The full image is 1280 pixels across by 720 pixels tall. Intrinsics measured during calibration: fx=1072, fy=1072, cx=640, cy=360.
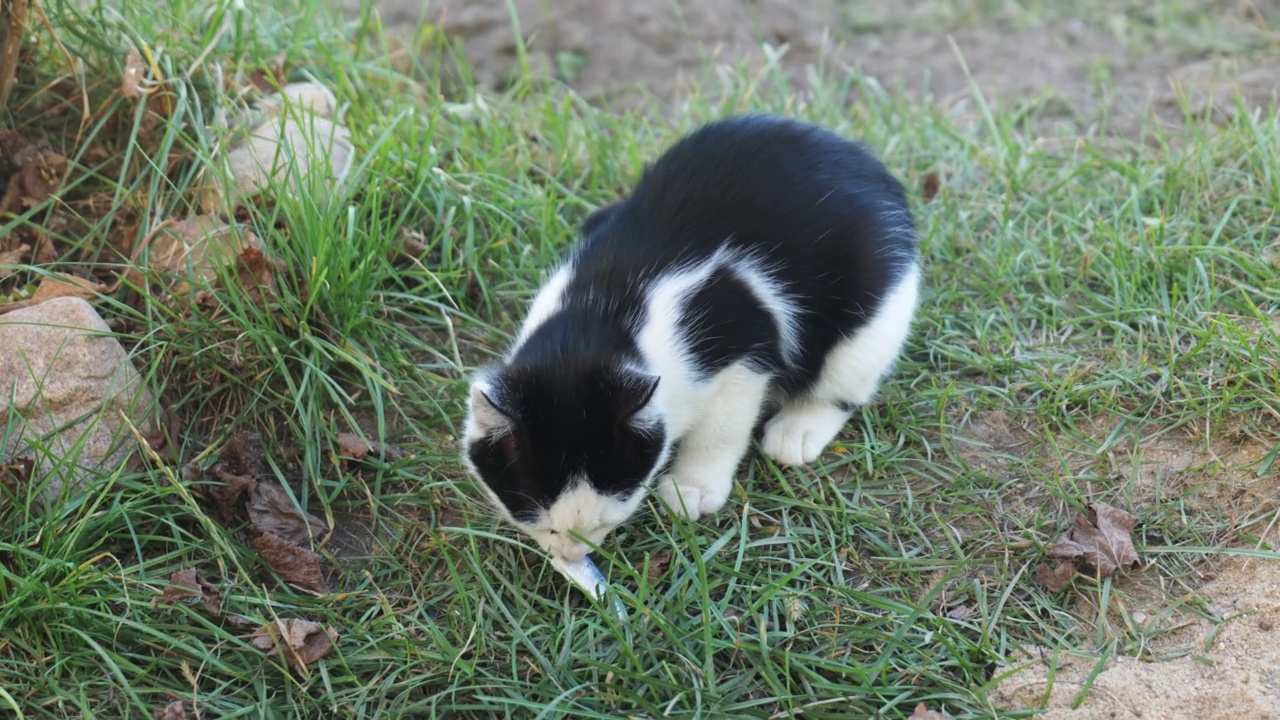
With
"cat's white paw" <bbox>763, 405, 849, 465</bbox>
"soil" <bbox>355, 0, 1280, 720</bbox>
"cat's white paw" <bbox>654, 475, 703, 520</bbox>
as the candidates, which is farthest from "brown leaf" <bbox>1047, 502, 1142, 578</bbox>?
"cat's white paw" <bbox>654, 475, 703, 520</bbox>

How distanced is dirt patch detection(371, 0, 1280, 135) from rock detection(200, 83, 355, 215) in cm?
148

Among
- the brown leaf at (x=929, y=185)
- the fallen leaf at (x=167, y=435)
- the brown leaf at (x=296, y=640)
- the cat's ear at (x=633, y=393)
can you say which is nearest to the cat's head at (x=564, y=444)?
the cat's ear at (x=633, y=393)

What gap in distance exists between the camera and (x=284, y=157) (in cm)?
355

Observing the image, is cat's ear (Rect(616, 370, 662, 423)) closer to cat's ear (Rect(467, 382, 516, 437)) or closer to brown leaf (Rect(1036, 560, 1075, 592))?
cat's ear (Rect(467, 382, 516, 437))

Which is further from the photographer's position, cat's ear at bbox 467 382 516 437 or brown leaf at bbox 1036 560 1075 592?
brown leaf at bbox 1036 560 1075 592

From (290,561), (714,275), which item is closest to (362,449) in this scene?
(290,561)

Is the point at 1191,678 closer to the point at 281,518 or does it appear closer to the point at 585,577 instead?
the point at 585,577

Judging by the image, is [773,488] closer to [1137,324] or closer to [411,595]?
[411,595]

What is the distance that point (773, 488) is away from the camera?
10.3 ft

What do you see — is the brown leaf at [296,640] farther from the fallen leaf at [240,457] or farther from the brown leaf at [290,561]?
the fallen leaf at [240,457]

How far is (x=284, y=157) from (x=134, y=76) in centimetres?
58

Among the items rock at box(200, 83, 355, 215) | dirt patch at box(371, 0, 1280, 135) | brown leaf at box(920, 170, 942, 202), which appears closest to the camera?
rock at box(200, 83, 355, 215)

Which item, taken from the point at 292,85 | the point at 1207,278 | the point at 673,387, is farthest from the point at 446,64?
the point at 1207,278

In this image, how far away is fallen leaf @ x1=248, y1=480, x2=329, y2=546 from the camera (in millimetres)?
2951
